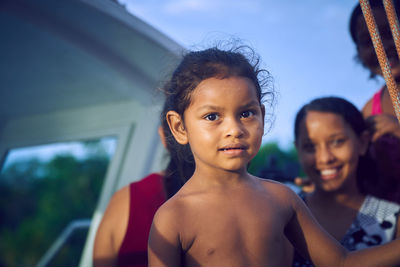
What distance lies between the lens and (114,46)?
9.94 ft

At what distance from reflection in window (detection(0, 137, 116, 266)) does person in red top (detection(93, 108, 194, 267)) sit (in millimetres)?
19040

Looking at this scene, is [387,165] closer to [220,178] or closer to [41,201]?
[220,178]

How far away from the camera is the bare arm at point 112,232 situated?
172 cm

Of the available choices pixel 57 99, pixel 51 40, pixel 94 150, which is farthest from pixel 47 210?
pixel 51 40

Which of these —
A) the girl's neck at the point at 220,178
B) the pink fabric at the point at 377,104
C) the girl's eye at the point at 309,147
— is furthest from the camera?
the pink fabric at the point at 377,104

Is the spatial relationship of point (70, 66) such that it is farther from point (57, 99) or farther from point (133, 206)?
point (133, 206)

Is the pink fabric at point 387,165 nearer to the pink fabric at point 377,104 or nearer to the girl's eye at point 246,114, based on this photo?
the pink fabric at point 377,104

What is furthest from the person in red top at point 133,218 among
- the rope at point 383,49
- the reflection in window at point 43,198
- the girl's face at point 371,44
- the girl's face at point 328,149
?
the reflection in window at point 43,198

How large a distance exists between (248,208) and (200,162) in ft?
0.77

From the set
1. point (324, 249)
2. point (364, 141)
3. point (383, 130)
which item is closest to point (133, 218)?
point (324, 249)

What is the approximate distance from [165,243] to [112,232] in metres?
0.76

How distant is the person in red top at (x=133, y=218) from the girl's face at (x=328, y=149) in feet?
2.55

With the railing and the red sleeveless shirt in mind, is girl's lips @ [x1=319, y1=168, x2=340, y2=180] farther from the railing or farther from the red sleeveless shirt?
the railing

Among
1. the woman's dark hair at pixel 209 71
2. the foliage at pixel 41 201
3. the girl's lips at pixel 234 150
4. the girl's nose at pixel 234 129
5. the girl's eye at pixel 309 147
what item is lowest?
the foliage at pixel 41 201
